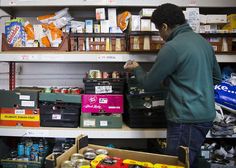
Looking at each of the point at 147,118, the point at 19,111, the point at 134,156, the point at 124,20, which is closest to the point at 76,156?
the point at 134,156

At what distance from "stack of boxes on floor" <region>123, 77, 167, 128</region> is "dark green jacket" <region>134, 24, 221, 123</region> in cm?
50

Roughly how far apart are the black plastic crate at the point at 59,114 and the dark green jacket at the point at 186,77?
30.5 inches

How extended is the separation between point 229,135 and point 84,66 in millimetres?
1506

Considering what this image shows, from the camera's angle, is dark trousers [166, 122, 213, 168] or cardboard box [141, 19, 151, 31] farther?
cardboard box [141, 19, 151, 31]

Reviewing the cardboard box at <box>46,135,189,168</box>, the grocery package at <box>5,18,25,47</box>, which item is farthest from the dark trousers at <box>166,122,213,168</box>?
the grocery package at <box>5,18,25,47</box>

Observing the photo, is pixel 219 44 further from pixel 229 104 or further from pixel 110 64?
pixel 110 64

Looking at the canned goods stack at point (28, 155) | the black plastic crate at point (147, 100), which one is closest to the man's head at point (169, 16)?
the black plastic crate at point (147, 100)

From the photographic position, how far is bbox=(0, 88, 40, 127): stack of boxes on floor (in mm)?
2105

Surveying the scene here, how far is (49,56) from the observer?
2062mm

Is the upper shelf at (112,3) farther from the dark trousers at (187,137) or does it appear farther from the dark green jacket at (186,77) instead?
the dark trousers at (187,137)

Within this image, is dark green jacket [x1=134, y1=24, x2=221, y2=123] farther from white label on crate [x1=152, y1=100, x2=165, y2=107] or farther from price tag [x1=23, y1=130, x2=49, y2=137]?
price tag [x1=23, y1=130, x2=49, y2=137]

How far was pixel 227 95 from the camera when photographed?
2.11 metres

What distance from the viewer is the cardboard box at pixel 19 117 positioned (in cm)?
212

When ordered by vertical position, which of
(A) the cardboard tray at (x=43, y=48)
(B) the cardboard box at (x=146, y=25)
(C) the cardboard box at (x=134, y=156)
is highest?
(B) the cardboard box at (x=146, y=25)
